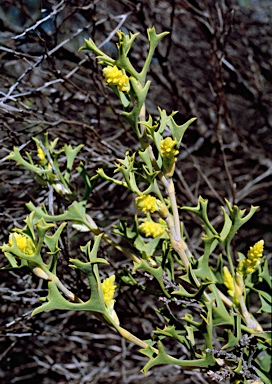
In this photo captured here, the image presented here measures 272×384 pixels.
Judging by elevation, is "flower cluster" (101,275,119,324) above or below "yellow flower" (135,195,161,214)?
below

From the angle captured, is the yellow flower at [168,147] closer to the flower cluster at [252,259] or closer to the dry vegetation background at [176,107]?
the flower cluster at [252,259]

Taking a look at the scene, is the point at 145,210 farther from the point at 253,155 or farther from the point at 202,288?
the point at 253,155

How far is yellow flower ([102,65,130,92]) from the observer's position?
2.21 ft

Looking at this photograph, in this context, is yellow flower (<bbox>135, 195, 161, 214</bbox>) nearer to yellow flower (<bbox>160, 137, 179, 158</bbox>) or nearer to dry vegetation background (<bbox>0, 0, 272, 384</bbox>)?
yellow flower (<bbox>160, 137, 179, 158</bbox>)

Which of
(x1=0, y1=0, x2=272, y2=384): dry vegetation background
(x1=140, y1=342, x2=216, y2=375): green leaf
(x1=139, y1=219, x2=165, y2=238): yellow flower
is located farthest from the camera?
(x1=0, y1=0, x2=272, y2=384): dry vegetation background

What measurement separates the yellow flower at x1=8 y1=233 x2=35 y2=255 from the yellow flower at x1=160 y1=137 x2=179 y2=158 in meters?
0.22

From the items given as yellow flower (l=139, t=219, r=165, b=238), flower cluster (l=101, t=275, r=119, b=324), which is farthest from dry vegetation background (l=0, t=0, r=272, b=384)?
flower cluster (l=101, t=275, r=119, b=324)

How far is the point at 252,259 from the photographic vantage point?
76 centimetres

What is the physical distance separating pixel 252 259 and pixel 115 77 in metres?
0.33

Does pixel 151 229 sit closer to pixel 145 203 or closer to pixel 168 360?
pixel 145 203

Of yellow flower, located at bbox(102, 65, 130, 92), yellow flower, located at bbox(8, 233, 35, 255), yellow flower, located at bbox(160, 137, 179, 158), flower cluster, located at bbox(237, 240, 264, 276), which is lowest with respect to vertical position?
flower cluster, located at bbox(237, 240, 264, 276)

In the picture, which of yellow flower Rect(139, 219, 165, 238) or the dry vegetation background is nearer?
yellow flower Rect(139, 219, 165, 238)

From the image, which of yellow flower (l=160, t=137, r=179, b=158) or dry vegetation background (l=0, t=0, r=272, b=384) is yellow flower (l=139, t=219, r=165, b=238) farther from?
dry vegetation background (l=0, t=0, r=272, b=384)

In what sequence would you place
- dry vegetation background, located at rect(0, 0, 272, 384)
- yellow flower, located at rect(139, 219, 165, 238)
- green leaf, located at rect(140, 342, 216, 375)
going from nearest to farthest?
green leaf, located at rect(140, 342, 216, 375) < yellow flower, located at rect(139, 219, 165, 238) < dry vegetation background, located at rect(0, 0, 272, 384)
